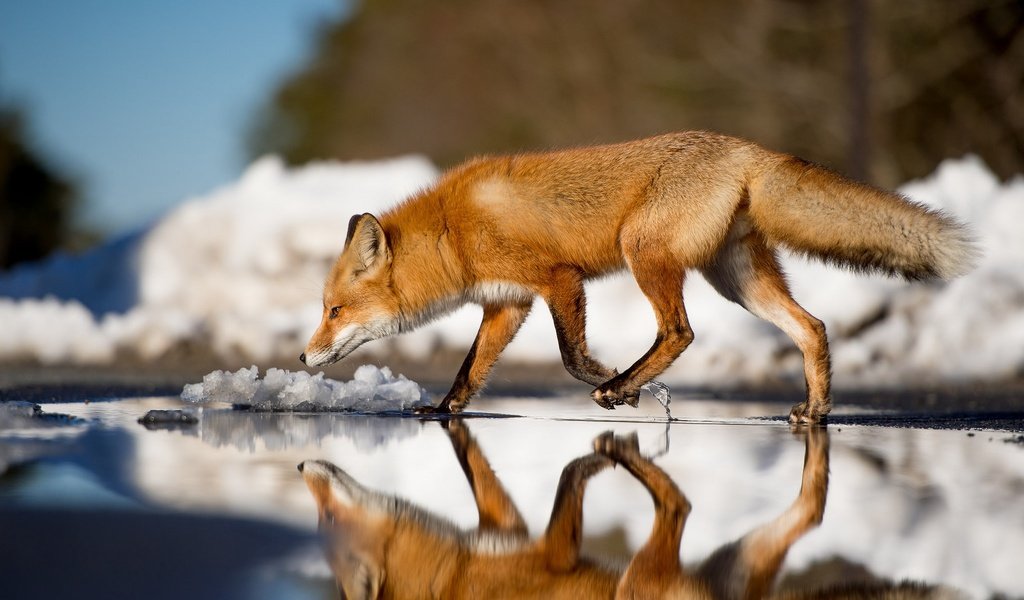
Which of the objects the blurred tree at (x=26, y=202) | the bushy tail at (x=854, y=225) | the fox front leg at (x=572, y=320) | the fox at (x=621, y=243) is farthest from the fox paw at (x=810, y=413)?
the blurred tree at (x=26, y=202)

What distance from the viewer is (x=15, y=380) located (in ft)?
30.5

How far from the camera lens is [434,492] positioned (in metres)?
4.18

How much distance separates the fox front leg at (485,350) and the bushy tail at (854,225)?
169cm

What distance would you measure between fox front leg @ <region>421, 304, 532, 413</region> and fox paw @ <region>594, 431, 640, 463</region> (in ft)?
5.36

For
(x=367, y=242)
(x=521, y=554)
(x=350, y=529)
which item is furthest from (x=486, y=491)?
(x=367, y=242)

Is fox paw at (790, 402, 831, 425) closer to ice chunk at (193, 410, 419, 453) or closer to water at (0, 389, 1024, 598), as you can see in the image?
water at (0, 389, 1024, 598)

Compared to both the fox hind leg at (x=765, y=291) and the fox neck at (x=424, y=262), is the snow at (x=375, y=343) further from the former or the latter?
the fox neck at (x=424, y=262)

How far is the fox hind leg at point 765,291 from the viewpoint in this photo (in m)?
6.99

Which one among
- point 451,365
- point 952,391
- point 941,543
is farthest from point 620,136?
point 941,543

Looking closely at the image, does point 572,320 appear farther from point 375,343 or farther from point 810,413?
point 375,343

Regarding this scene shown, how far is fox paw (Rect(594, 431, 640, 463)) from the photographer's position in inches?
201

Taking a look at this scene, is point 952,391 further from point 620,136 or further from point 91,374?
point 620,136

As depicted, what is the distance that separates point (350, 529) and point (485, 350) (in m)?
4.17

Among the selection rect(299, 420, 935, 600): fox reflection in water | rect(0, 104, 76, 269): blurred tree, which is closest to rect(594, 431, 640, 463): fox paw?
rect(299, 420, 935, 600): fox reflection in water
